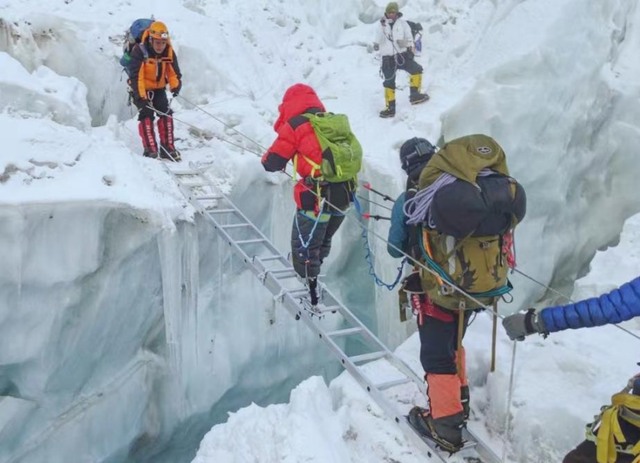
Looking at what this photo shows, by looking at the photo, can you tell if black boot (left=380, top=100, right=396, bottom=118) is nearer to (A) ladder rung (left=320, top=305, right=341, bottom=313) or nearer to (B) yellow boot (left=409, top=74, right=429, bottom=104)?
(B) yellow boot (left=409, top=74, right=429, bottom=104)

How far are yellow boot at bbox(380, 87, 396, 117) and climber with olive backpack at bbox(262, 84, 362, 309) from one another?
136 inches

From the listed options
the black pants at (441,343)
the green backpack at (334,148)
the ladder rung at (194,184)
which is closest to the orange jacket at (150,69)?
the ladder rung at (194,184)

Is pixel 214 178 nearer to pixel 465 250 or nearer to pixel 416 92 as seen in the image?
pixel 416 92

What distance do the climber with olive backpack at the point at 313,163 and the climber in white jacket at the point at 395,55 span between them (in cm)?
355

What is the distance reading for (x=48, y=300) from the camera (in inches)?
177

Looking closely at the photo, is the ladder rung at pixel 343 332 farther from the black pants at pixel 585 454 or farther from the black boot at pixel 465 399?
the black pants at pixel 585 454

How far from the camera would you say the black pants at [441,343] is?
2.95 metres

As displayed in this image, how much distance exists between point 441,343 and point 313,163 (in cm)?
165

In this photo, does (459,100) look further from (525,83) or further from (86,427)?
(86,427)

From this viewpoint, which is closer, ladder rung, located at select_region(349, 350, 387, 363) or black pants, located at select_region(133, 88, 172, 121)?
ladder rung, located at select_region(349, 350, 387, 363)

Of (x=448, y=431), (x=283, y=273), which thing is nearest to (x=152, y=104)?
(x=283, y=273)

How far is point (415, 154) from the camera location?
3217 mm

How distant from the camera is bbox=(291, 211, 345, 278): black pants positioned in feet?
14.1

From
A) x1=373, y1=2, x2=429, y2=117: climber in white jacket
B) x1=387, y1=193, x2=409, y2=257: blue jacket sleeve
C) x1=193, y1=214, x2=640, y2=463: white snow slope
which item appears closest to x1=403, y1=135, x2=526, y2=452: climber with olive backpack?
x1=387, y1=193, x2=409, y2=257: blue jacket sleeve
